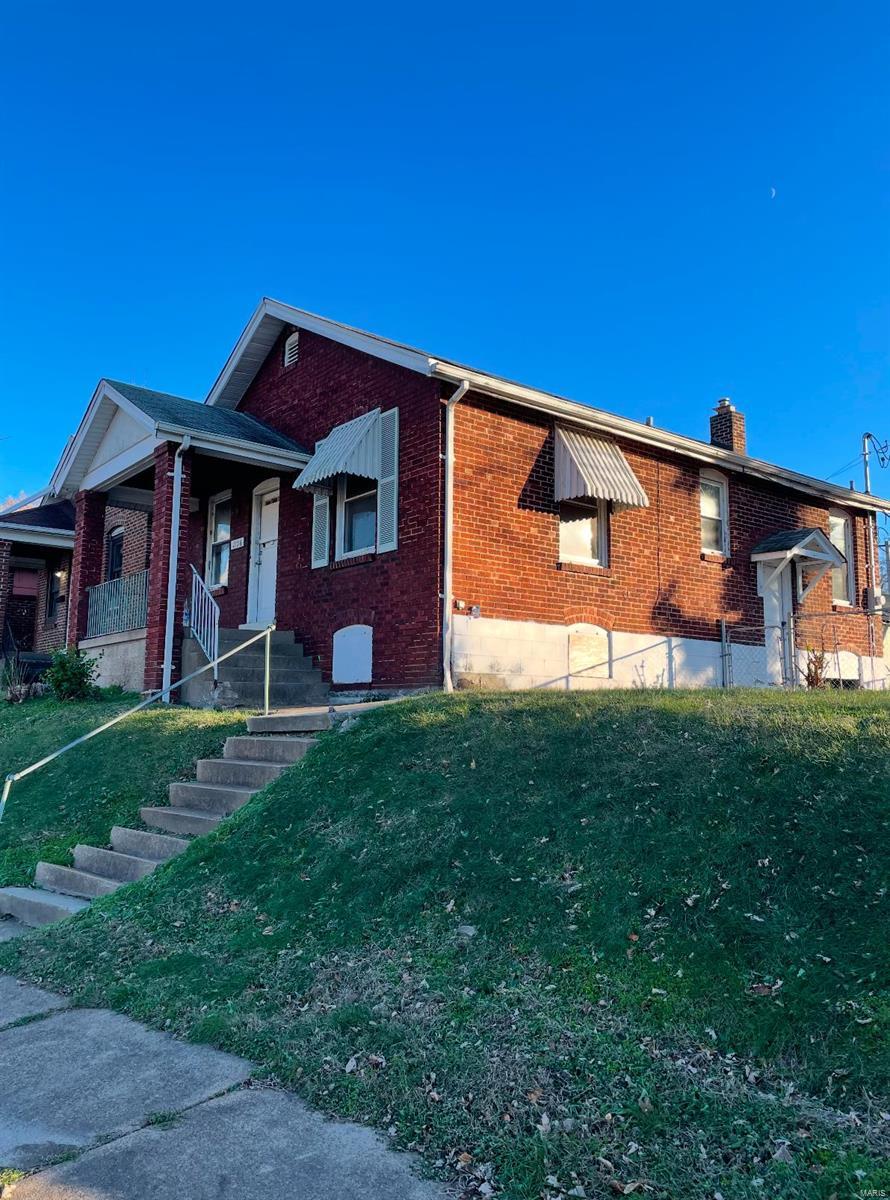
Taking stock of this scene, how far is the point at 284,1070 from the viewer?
405 cm

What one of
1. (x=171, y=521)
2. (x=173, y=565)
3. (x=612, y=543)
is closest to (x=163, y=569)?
(x=173, y=565)

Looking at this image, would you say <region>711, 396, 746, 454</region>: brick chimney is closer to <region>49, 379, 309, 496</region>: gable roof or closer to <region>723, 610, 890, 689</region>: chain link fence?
<region>723, 610, 890, 689</region>: chain link fence

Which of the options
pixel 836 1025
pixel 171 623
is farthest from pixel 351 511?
pixel 836 1025

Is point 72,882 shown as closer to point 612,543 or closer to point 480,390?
point 480,390

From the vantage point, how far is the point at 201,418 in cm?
1432

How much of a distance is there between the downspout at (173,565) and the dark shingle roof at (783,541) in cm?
966

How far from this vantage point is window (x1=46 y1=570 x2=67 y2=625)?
23234 mm

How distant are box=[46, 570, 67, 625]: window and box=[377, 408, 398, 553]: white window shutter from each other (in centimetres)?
1331

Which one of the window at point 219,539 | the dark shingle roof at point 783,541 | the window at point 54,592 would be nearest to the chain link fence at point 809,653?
the dark shingle roof at point 783,541

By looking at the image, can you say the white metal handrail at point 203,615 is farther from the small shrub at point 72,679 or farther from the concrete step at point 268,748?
the concrete step at point 268,748

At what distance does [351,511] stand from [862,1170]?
11818mm

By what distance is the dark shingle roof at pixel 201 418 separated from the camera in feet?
44.1

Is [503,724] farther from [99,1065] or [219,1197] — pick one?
[219,1197]

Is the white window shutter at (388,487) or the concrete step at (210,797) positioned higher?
the white window shutter at (388,487)
